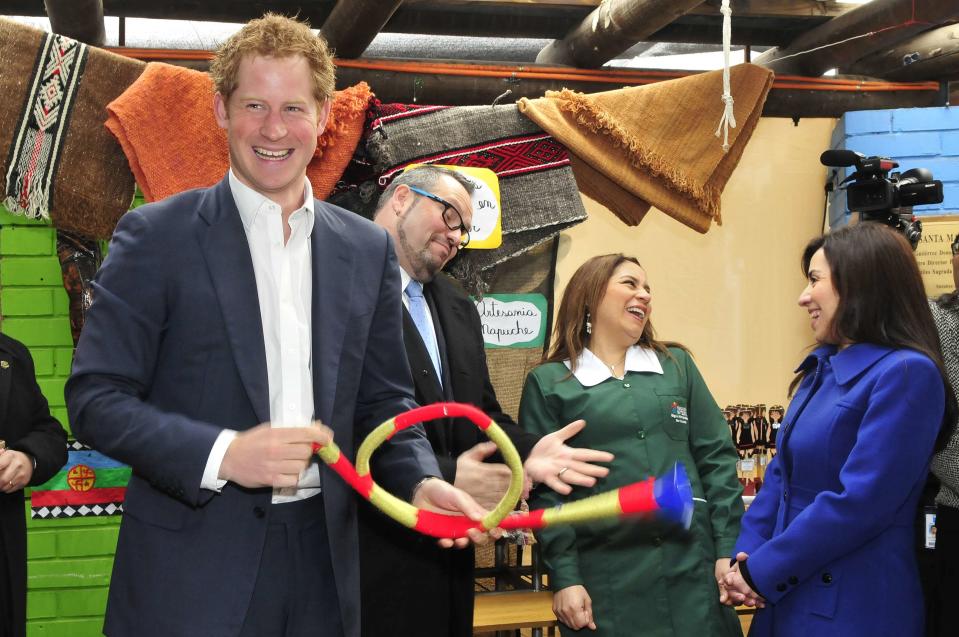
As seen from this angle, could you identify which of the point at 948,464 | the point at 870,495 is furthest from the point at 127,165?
the point at 948,464

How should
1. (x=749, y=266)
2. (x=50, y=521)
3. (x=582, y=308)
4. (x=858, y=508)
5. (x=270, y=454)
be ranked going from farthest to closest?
(x=749, y=266) → (x=50, y=521) → (x=582, y=308) → (x=858, y=508) → (x=270, y=454)

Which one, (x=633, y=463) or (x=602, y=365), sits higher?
(x=602, y=365)

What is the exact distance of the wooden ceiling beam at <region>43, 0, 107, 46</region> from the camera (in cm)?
295

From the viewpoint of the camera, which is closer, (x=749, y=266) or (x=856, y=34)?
(x=856, y=34)

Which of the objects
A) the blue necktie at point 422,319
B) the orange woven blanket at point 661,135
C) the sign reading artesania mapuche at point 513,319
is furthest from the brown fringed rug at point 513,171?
the blue necktie at point 422,319

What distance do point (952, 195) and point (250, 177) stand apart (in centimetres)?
336

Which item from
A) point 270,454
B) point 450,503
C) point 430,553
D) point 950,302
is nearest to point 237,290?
point 270,454

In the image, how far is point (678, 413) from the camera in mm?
2816

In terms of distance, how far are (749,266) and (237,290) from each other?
11.2ft

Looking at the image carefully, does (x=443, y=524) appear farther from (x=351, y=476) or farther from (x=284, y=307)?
(x=284, y=307)

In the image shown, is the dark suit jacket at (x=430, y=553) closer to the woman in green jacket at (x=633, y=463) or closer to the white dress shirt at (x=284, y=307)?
the woman in green jacket at (x=633, y=463)

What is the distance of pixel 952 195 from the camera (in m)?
4.00

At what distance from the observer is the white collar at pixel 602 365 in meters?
2.84

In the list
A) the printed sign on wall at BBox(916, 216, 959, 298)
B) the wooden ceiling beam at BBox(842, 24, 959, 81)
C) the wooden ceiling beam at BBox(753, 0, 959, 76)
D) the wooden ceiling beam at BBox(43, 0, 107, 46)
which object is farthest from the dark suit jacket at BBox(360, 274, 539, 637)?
the wooden ceiling beam at BBox(842, 24, 959, 81)
